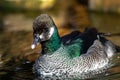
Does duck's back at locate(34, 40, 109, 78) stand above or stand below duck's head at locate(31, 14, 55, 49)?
below

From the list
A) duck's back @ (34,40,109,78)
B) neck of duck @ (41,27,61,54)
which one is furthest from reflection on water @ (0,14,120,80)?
neck of duck @ (41,27,61,54)

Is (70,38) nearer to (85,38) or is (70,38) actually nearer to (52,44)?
(85,38)

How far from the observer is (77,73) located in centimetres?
1073

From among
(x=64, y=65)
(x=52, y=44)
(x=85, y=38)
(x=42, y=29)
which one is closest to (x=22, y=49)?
(x=85, y=38)

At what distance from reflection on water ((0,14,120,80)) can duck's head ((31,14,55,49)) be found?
2.59 feet

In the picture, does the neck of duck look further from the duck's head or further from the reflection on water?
the reflection on water

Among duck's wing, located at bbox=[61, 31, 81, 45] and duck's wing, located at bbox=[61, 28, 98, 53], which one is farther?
duck's wing, located at bbox=[61, 31, 81, 45]

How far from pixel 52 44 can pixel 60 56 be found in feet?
0.90

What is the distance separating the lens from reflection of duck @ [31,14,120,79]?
10352mm

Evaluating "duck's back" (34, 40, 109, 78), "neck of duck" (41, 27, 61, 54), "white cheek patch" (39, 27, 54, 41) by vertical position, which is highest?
"white cheek patch" (39, 27, 54, 41)

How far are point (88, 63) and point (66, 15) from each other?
6064mm

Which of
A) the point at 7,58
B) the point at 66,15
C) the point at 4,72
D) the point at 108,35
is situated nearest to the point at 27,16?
the point at 66,15

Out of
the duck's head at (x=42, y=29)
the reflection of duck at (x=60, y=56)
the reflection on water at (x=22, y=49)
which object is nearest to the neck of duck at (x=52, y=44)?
the reflection of duck at (x=60, y=56)

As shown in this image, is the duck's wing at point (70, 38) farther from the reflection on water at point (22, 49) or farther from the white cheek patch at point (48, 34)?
the white cheek patch at point (48, 34)
